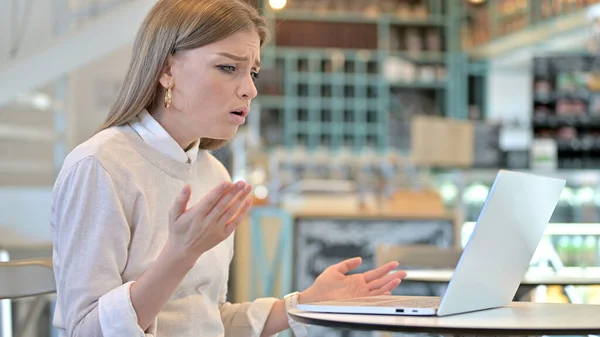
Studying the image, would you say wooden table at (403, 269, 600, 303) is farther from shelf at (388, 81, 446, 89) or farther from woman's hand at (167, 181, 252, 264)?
shelf at (388, 81, 446, 89)

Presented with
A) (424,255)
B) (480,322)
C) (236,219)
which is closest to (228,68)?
(236,219)

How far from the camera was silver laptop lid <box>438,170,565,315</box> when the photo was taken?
127cm

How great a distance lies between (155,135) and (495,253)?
0.62m

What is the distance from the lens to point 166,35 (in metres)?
1.53

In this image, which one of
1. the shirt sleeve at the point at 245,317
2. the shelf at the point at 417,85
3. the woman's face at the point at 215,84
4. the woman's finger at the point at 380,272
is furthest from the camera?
the shelf at the point at 417,85

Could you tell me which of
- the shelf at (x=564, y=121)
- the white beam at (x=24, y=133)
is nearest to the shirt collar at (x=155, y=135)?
the white beam at (x=24, y=133)

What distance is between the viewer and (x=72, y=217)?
1.44 m

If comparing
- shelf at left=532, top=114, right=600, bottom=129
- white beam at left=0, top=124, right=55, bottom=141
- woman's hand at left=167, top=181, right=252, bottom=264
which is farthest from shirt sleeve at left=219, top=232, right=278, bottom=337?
shelf at left=532, top=114, right=600, bottom=129

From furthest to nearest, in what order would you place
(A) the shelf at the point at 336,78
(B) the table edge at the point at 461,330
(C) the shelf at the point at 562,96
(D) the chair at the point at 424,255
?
(A) the shelf at the point at 336,78, (C) the shelf at the point at 562,96, (D) the chair at the point at 424,255, (B) the table edge at the point at 461,330

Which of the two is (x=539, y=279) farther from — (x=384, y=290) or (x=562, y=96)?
(x=562, y=96)

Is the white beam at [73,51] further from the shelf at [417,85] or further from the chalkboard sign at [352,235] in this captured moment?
the shelf at [417,85]

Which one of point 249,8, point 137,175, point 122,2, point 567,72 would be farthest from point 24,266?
point 567,72

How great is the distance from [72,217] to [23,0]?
5166 millimetres

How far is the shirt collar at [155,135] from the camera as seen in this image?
1573mm
